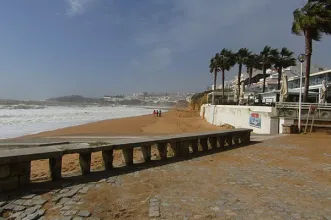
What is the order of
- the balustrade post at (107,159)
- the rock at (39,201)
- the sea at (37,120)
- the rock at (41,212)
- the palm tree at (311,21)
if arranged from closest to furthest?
the rock at (41,212) < the rock at (39,201) < the balustrade post at (107,159) < the palm tree at (311,21) < the sea at (37,120)

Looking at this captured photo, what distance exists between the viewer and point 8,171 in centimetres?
497

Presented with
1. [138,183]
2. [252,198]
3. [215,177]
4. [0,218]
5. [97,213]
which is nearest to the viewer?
[0,218]

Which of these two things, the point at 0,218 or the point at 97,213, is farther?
the point at 97,213

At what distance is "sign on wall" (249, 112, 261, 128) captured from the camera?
19.2m

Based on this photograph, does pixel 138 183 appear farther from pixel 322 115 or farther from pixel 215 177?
pixel 322 115

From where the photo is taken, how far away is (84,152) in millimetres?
6348

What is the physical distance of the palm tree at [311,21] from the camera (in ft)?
68.9

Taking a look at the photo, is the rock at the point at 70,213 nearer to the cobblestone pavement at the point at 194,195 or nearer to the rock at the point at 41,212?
the cobblestone pavement at the point at 194,195

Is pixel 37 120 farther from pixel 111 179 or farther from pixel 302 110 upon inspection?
pixel 111 179

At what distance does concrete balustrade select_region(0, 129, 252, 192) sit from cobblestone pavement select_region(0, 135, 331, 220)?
0.51 meters

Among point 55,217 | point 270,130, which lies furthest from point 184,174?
point 270,130

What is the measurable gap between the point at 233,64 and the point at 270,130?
43247 millimetres

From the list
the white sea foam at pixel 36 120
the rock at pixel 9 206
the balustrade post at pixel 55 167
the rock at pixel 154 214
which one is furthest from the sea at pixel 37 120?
the rock at pixel 154 214

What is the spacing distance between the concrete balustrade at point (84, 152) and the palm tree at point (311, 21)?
14.0m
